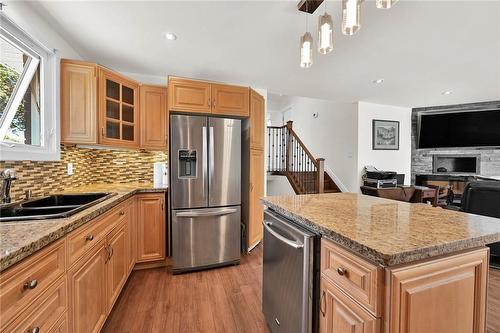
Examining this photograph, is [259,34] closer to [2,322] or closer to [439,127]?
[2,322]

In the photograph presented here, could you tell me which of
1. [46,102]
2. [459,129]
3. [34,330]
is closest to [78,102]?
[46,102]

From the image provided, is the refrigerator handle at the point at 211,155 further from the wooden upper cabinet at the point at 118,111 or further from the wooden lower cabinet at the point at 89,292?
the wooden lower cabinet at the point at 89,292

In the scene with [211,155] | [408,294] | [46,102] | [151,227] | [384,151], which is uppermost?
[46,102]

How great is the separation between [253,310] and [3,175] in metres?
2.01

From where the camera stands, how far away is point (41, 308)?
94cm

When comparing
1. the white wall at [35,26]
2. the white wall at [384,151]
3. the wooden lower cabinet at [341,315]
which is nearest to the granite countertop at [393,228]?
the wooden lower cabinet at [341,315]

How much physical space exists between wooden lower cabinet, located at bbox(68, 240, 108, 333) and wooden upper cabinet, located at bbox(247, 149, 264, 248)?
176 centimetres

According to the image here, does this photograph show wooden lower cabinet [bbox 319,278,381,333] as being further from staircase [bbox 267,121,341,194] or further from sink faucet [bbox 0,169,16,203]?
staircase [bbox 267,121,341,194]

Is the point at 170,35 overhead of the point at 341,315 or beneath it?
overhead

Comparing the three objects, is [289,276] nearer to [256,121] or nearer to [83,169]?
[256,121]

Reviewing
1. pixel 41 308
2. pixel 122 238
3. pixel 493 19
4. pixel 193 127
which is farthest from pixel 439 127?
pixel 41 308

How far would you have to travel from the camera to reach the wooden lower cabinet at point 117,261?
1733 millimetres

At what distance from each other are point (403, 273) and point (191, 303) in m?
1.81

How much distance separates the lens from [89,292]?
4.49 ft
